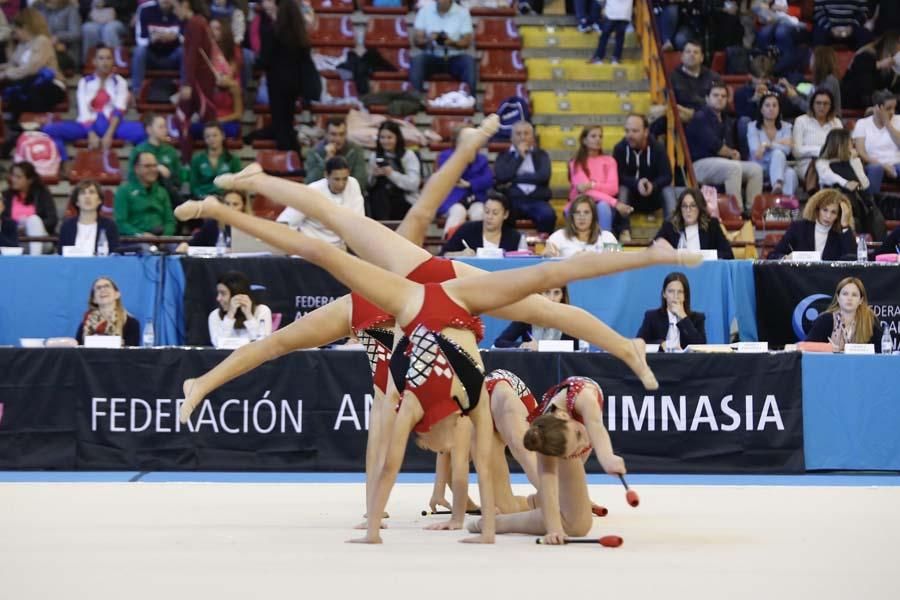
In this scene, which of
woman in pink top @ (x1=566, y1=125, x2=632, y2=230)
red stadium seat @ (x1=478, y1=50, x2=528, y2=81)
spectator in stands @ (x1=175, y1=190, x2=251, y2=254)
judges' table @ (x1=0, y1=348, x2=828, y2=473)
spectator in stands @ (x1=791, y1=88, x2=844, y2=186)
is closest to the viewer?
judges' table @ (x1=0, y1=348, x2=828, y2=473)

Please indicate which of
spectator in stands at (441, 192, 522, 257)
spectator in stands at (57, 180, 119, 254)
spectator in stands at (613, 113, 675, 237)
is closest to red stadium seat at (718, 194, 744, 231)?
spectator in stands at (613, 113, 675, 237)

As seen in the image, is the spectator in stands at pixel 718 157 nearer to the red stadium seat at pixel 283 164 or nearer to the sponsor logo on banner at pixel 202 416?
the red stadium seat at pixel 283 164

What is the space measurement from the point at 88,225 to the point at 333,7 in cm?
521

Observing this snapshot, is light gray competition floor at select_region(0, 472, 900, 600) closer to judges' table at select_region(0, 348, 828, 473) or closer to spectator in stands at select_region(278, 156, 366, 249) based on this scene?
judges' table at select_region(0, 348, 828, 473)

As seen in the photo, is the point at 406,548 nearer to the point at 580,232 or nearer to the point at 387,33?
the point at 580,232

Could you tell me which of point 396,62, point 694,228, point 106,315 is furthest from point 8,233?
point 694,228

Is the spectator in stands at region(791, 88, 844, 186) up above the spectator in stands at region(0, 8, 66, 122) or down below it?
below

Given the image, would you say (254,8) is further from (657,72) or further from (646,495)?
(646,495)

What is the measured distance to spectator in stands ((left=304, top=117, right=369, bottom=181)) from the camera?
12359 millimetres

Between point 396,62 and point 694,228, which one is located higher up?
point 396,62

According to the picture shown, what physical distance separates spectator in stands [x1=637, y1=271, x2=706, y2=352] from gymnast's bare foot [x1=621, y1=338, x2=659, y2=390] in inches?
148

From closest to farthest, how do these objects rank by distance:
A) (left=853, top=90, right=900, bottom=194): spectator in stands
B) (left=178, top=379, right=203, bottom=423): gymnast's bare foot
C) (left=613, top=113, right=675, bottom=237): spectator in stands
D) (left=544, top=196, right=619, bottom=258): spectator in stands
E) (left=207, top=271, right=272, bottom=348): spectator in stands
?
(left=178, top=379, right=203, bottom=423): gymnast's bare foot
(left=207, top=271, right=272, bottom=348): spectator in stands
(left=544, top=196, right=619, bottom=258): spectator in stands
(left=613, top=113, right=675, bottom=237): spectator in stands
(left=853, top=90, right=900, bottom=194): spectator in stands

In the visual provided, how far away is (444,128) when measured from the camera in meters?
14.3

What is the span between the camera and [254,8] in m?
14.8
